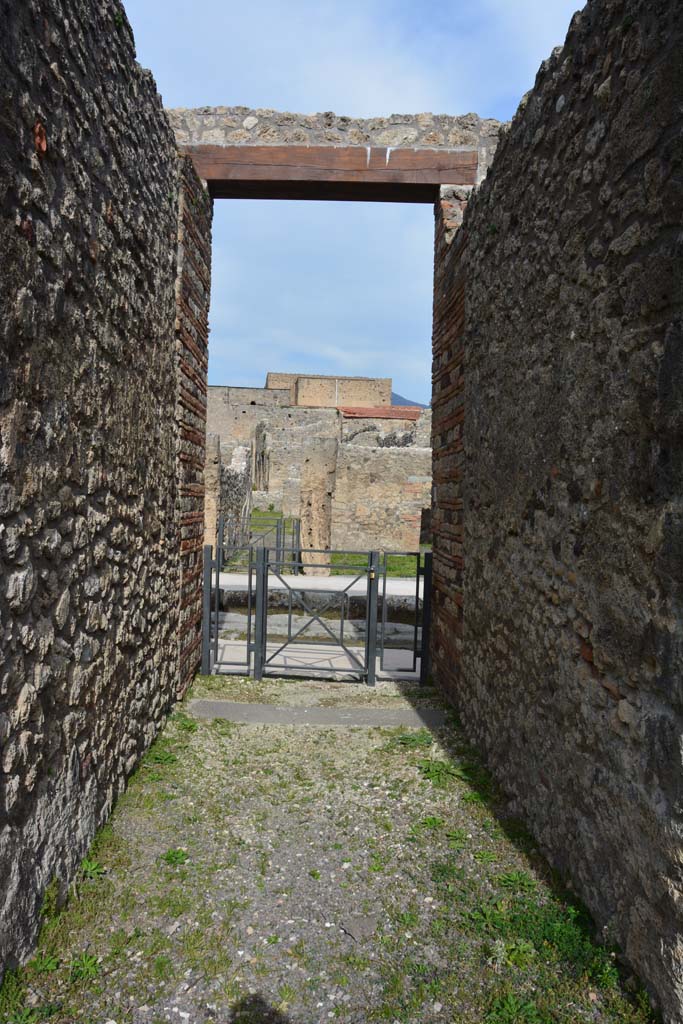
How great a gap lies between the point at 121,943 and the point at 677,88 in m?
3.49

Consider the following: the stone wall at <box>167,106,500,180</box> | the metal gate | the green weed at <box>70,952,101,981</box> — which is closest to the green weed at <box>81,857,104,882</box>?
the green weed at <box>70,952,101,981</box>

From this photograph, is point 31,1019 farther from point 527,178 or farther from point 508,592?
point 527,178

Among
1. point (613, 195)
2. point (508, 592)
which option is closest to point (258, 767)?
point (508, 592)

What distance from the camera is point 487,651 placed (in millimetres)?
4016

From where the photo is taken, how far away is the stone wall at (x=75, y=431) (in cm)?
217

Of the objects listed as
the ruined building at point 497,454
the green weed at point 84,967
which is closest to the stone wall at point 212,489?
the ruined building at point 497,454

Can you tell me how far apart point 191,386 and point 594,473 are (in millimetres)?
3642

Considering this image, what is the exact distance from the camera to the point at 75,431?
109 inches

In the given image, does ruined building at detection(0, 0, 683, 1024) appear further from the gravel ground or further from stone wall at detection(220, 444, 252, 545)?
stone wall at detection(220, 444, 252, 545)

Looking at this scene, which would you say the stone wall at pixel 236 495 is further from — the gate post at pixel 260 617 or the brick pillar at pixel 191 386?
the brick pillar at pixel 191 386

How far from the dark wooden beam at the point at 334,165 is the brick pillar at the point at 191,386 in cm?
38

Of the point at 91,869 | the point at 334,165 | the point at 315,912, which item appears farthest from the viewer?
the point at 334,165

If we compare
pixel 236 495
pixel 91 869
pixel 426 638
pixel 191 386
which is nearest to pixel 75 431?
pixel 91 869

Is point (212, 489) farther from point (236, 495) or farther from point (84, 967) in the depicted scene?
point (84, 967)
